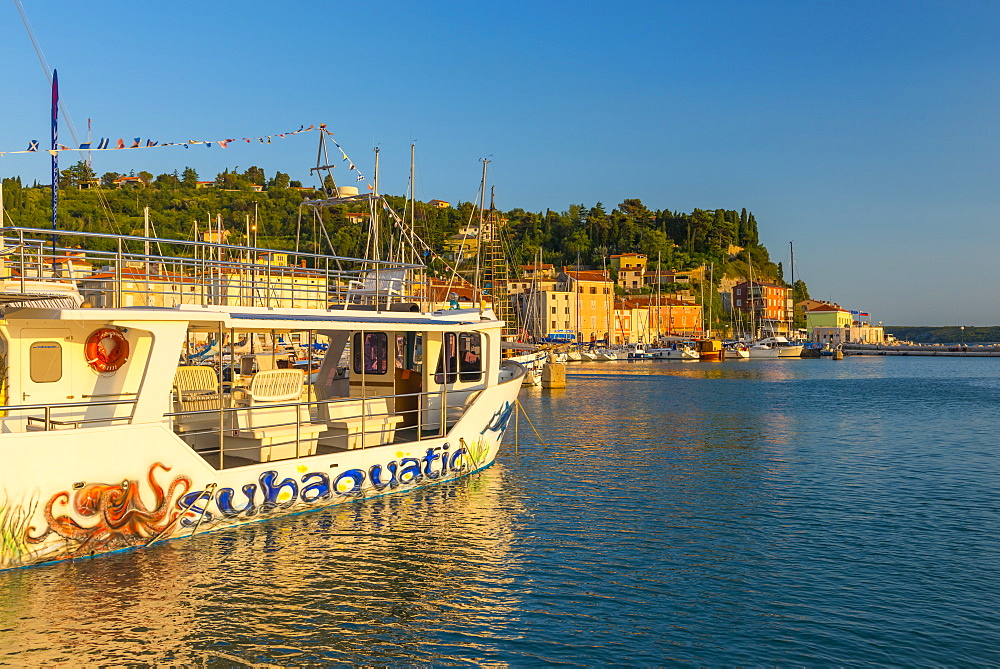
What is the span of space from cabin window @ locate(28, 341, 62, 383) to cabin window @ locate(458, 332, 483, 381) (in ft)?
26.9

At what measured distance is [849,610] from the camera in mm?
10680

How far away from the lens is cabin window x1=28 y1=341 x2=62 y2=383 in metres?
12.6

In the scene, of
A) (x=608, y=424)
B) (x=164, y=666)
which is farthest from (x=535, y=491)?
(x=608, y=424)

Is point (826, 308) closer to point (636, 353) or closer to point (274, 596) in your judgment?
point (636, 353)

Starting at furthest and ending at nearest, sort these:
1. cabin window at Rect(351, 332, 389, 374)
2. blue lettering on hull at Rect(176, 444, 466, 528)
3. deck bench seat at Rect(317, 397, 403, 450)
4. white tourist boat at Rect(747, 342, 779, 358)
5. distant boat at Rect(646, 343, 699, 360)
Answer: white tourist boat at Rect(747, 342, 779, 358), distant boat at Rect(646, 343, 699, 360), cabin window at Rect(351, 332, 389, 374), deck bench seat at Rect(317, 397, 403, 450), blue lettering on hull at Rect(176, 444, 466, 528)

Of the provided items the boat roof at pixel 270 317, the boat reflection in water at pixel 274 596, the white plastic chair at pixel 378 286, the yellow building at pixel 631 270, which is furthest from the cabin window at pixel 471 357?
the yellow building at pixel 631 270

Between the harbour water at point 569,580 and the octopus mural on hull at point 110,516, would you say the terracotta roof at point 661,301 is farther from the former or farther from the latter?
the octopus mural on hull at point 110,516

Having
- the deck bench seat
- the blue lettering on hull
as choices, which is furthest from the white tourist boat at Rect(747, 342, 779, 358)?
the deck bench seat

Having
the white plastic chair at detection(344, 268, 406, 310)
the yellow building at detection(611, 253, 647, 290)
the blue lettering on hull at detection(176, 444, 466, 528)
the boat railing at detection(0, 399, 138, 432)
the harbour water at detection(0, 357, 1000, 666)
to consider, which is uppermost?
the yellow building at detection(611, 253, 647, 290)

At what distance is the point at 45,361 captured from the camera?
12648 mm

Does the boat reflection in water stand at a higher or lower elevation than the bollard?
lower

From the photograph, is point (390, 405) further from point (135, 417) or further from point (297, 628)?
point (297, 628)

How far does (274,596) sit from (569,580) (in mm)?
4211

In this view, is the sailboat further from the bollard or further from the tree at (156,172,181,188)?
the tree at (156,172,181,188)
